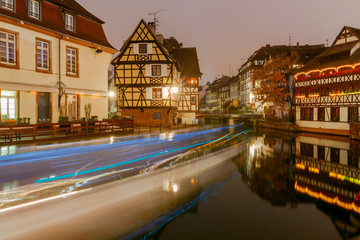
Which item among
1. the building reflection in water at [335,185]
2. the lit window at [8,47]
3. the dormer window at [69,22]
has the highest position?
the dormer window at [69,22]

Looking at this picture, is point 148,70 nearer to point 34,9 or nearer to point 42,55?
point 42,55

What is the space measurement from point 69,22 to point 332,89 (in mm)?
26784

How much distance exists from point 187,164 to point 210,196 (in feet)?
12.9

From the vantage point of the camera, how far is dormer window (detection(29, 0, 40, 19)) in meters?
18.3

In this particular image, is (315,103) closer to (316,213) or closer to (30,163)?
(316,213)

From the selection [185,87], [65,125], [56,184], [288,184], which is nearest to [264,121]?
[185,87]

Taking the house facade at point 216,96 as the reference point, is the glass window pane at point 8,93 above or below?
below

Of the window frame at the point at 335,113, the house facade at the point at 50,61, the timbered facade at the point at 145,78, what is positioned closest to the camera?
the house facade at the point at 50,61

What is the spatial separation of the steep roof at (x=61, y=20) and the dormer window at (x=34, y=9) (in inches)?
10.3

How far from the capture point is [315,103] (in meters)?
30.2

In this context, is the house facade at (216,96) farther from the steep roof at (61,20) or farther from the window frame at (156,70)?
the steep roof at (61,20)

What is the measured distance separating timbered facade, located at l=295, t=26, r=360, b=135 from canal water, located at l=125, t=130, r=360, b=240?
18011mm

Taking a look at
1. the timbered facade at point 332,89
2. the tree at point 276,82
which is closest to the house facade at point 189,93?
the tree at point 276,82

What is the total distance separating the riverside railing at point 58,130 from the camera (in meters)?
15.2
